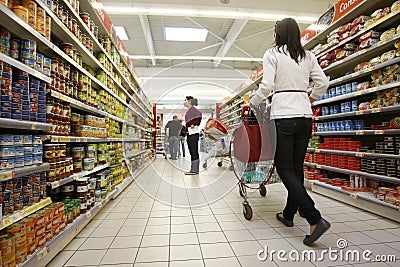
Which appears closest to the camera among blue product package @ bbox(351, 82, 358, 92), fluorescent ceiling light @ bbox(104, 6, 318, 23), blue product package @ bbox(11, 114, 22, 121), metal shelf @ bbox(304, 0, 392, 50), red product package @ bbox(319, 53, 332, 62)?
blue product package @ bbox(11, 114, 22, 121)

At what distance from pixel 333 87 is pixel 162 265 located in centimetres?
313

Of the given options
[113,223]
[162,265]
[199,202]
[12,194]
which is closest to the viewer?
[12,194]

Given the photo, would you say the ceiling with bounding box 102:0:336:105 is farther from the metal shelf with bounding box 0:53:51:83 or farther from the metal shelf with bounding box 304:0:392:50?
the metal shelf with bounding box 0:53:51:83

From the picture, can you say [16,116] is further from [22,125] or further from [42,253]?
[42,253]

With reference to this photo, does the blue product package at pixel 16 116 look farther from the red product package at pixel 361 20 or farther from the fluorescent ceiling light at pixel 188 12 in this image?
the fluorescent ceiling light at pixel 188 12

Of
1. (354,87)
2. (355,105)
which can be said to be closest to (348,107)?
(355,105)

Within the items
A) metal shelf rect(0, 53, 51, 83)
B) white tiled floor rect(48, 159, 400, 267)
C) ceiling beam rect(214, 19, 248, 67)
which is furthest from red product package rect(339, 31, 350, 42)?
ceiling beam rect(214, 19, 248, 67)

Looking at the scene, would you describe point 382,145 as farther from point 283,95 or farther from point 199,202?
point 199,202

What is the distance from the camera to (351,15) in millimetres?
2934

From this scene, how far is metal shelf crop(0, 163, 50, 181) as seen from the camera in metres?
1.16

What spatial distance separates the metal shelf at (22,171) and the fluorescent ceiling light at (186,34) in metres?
7.97

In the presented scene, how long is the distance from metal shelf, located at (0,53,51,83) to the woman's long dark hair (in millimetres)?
1770

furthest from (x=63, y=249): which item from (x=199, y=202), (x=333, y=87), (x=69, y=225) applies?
(x=333, y=87)

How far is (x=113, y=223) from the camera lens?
89.4 inches
